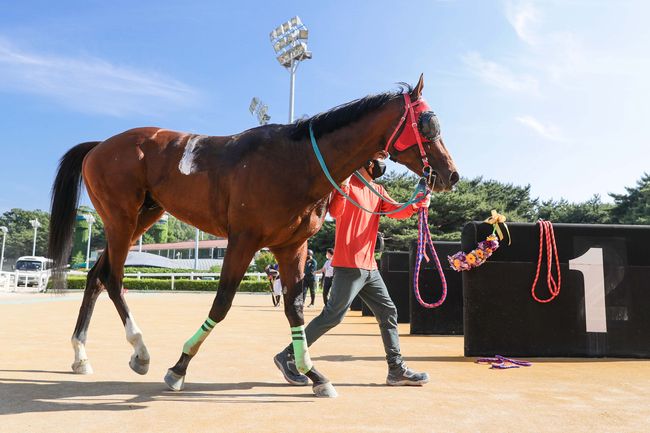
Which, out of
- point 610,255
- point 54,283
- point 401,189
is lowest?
point 54,283

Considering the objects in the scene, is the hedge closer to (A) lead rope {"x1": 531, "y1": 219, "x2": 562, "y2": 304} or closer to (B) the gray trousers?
(A) lead rope {"x1": 531, "y1": 219, "x2": 562, "y2": 304}

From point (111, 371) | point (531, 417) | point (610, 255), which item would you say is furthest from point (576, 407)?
point (111, 371)

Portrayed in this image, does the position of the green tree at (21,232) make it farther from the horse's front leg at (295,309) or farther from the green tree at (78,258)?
the horse's front leg at (295,309)

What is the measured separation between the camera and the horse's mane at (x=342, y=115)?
3.67m

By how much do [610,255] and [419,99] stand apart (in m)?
3.68

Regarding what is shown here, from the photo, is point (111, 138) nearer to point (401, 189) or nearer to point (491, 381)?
point (491, 381)

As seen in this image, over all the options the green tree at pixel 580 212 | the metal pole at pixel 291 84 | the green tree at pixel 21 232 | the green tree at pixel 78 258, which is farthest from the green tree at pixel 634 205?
the green tree at pixel 21 232

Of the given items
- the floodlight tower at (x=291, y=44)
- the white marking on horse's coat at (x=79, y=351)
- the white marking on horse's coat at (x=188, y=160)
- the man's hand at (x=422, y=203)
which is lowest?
the white marking on horse's coat at (x=79, y=351)

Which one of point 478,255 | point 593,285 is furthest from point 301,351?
point 593,285

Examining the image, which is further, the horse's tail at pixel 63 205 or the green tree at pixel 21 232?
the green tree at pixel 21 232

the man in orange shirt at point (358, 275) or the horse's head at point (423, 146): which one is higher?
the horse's head at point (423, 146)

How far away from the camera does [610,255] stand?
587cm

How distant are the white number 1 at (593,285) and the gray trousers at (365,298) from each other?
8.97 feet

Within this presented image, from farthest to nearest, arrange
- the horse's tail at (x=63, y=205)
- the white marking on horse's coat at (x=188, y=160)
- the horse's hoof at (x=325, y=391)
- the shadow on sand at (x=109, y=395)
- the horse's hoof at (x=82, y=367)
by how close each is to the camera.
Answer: the horse's tail at (x=63, y=205), the horse's hoof at (x=82, y=367), the white marking on horse's coat at (x=188, y=160), the horse's hoof at (x=325, y=391), the shadow on sand at (x=109, y=395)
